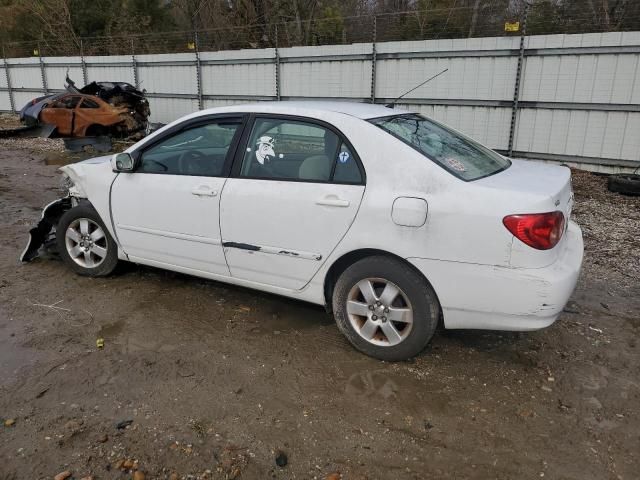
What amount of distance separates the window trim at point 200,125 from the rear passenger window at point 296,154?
11cm

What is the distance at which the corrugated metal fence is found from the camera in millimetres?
9266

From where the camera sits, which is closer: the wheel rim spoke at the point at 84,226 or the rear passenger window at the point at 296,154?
the rear passenger window at the point at 296,154

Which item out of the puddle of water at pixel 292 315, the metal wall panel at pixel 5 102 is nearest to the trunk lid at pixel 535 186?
the puddle of water at pixel 292 315

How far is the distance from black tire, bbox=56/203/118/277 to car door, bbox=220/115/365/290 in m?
1.39

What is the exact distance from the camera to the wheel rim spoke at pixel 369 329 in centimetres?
338

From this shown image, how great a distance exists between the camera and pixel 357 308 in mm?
3398

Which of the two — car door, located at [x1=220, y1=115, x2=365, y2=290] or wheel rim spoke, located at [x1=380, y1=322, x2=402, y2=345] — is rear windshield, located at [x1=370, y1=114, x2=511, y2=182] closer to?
car door, located at [x1=220, y1=115, x2=365, y2=290]

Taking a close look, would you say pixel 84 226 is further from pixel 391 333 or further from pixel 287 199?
pixel 391 333

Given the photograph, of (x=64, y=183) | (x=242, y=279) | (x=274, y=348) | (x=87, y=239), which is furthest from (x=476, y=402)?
(x=64, y=183)

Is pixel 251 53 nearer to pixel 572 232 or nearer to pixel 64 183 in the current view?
pixel 64 183

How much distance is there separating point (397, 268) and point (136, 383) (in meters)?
1.72

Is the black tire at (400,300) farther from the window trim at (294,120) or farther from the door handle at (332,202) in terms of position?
the window trim at (294,120)

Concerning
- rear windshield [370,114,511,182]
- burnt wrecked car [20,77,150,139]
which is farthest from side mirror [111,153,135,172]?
burnt wrecked car [20,77,150,139]

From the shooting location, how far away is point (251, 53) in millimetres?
13922
